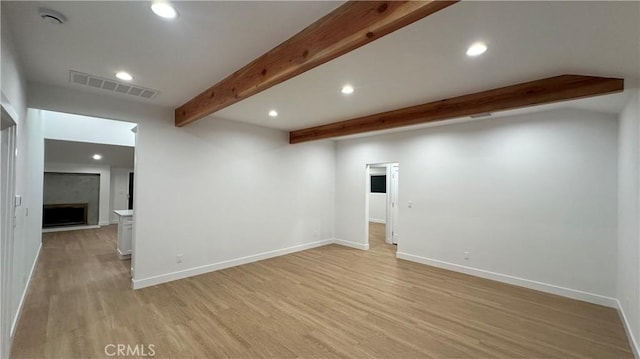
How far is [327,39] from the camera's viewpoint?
1.77 m

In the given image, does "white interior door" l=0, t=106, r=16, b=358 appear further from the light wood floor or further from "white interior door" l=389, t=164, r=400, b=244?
"white interior door" l=389, t=164, r=400, b=244

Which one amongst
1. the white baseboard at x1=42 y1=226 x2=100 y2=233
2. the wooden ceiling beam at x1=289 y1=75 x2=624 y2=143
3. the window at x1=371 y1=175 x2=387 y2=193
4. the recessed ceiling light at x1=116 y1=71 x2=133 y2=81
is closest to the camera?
the wooden ceiling beam at x1=289 y1=75 x2=624 y2=143

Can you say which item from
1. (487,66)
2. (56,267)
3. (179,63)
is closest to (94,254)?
(56,267)

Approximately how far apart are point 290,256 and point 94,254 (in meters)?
4.08

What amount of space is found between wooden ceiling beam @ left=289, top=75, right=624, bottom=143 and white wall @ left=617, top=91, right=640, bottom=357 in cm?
38

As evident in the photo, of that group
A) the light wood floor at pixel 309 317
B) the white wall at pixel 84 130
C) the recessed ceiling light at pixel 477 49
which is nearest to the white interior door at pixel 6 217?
the light wood floor at pixel 309 317

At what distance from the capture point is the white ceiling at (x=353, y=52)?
5.44 feet

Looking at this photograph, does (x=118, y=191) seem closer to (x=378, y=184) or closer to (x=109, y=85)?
(x=109, y=85)

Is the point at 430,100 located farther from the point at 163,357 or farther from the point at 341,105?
the point at 163,357

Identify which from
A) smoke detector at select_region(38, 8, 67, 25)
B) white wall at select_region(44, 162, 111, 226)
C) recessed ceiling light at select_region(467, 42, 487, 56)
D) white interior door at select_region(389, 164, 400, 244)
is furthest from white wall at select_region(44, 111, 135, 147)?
recessed ceiling light at select_region(467, 42, 487, 56)

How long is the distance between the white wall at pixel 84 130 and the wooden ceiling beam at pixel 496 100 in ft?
19.5

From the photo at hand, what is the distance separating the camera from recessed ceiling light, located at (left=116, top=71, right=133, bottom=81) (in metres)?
2.71

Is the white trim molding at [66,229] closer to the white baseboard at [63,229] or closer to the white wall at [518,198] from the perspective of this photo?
the white baseboard at [63,229]

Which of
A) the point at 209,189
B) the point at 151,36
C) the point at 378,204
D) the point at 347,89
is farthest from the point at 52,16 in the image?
the point at 378,204
